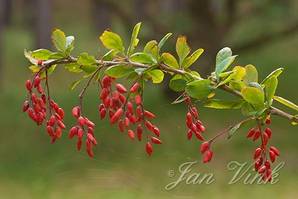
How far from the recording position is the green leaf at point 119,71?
58.4 inches

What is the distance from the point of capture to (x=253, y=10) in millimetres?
14086

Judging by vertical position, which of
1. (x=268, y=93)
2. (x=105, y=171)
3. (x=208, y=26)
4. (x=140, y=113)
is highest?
(x=208, y=26)

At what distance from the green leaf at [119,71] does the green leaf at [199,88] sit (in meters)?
0.13

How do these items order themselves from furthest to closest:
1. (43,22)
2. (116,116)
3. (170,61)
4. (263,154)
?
(43,22), (263,154), (170,61), (116,116)

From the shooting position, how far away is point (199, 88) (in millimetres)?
1471

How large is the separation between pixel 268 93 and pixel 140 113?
268 millimetres

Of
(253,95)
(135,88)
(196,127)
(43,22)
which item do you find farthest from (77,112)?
(43,22)

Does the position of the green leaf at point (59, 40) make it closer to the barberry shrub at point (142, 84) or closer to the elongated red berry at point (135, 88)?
the barberry shrub at point (142, 84)

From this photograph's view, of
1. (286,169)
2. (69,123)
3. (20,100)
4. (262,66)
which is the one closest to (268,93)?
(286,169)

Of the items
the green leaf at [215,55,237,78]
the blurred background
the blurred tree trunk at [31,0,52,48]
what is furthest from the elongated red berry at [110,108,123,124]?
the blurred tree trunk at [31,0,52,48]

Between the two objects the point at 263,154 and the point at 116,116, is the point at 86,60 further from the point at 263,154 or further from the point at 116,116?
the point at 263,154

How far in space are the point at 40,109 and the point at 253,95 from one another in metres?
0.46

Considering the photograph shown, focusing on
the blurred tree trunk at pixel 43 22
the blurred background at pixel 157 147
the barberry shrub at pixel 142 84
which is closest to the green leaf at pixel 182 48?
Answer: the barberry shrub at pixel 142 84

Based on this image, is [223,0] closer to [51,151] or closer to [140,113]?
[51,151]
